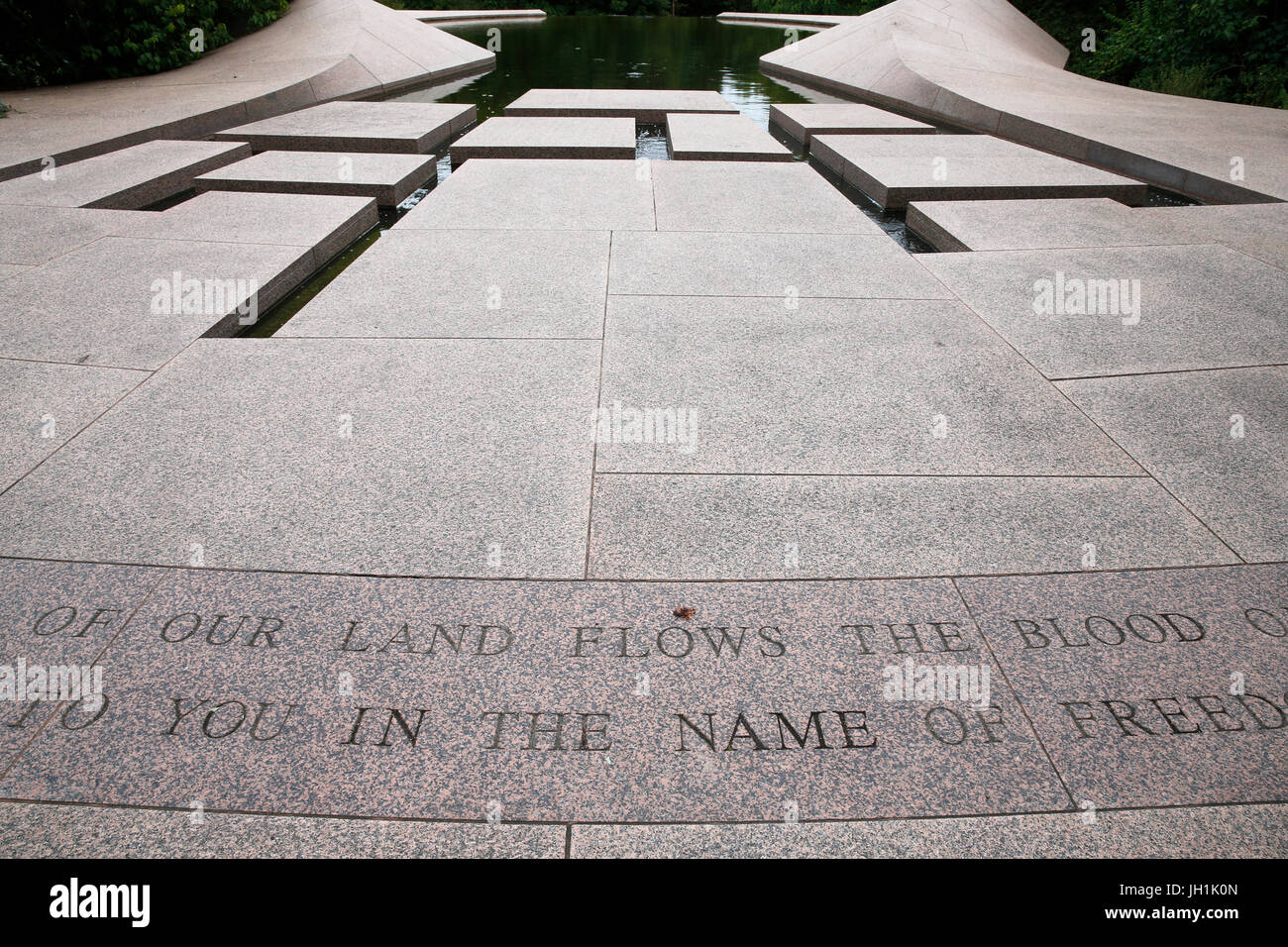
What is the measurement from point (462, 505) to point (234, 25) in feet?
60.8

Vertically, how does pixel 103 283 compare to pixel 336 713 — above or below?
above

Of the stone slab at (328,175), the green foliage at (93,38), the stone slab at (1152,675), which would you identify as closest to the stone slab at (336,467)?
the stone slab at (1152,675)

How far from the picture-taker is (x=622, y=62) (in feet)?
69.2

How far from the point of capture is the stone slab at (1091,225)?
23.7ft

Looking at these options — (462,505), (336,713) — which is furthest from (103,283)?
(336,713)

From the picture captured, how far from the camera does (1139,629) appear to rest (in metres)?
3.07

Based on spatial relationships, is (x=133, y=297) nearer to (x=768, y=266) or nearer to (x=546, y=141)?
(x=768, y=266)

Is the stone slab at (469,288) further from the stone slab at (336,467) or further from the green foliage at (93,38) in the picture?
the green foliage at (93,38)

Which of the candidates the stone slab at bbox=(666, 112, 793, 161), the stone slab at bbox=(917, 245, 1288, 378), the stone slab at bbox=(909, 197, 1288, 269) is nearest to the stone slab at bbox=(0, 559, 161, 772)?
the stone slab at bbox=(917, 245, 1288, 378)

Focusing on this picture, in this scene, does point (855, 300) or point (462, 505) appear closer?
point (462, 505)

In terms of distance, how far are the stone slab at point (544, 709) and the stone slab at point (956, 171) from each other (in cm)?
696
